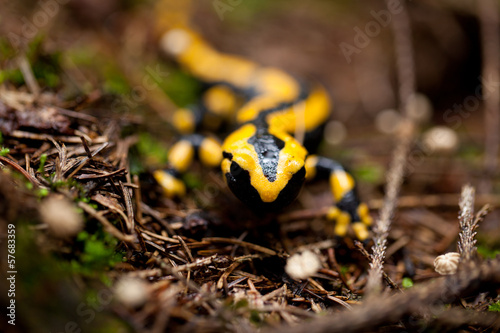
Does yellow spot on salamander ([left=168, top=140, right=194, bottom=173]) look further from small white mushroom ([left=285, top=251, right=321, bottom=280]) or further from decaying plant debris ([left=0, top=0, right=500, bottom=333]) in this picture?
small white mushroom ([left=285, top=251, right=321, bottom=280])

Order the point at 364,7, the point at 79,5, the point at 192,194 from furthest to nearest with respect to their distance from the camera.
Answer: the point at 364,7 < the point at 79,5 < the point at 192,194

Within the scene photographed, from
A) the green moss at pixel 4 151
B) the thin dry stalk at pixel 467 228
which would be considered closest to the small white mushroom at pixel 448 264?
the thin dry stalk at pixel 467 228

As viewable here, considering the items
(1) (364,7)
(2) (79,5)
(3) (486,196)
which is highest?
(1) (364,7)

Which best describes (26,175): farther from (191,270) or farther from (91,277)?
(191,270)

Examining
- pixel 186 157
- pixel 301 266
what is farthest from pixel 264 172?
pixel 186 157

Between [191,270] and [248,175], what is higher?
[248,175]

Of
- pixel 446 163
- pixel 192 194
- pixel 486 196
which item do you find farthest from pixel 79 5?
pixel 486 196

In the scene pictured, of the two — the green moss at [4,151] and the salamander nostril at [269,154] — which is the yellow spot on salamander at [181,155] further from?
the green moss at [4,151]
